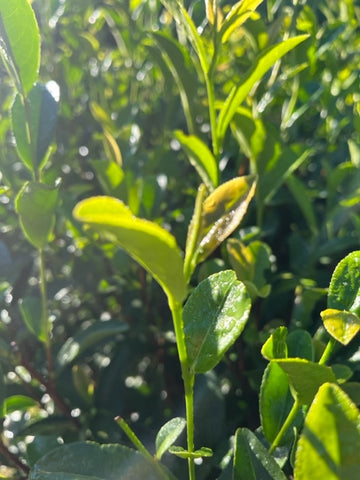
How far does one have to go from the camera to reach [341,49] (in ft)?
4.85

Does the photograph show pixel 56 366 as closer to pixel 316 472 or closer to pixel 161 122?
pixel 316 472

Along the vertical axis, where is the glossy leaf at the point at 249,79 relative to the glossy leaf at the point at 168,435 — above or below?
above

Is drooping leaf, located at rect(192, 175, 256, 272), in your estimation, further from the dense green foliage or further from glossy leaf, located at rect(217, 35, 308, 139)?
glossy leaf, located at rect(217, 35, 308, 139)

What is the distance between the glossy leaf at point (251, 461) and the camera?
599mm

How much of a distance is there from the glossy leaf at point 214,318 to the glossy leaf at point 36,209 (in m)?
0.28

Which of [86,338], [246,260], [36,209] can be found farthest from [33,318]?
[246,260]

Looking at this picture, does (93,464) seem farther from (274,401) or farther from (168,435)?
(274,401)

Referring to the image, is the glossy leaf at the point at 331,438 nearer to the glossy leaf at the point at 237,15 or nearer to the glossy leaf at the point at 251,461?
the glossy leaf at the point at 251,461

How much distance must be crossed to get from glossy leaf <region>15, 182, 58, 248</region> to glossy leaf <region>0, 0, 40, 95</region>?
13 cm

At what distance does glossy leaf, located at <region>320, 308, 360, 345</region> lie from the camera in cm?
53

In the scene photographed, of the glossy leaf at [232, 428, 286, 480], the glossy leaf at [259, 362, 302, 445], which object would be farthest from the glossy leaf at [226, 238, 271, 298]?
the glossy leaf at [232, 428, 286, 480]

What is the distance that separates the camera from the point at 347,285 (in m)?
0.59

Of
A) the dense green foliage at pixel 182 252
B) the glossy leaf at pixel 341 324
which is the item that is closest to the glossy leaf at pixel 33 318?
the dense green foliage at pixel 182 252

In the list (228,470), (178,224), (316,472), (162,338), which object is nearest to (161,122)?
(178,224)
